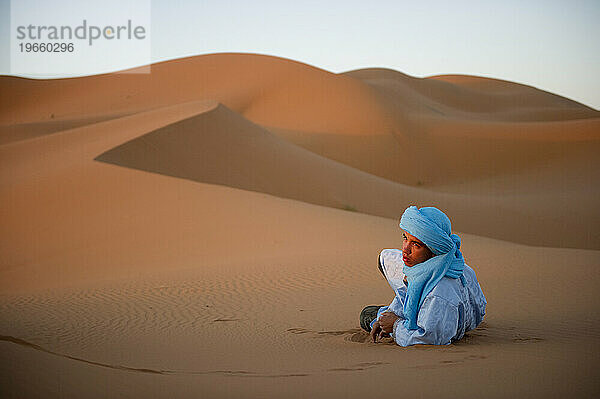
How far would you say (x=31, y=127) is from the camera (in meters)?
32.4

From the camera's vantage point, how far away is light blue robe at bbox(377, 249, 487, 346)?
470 cm

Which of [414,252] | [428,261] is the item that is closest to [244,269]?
[414,252]

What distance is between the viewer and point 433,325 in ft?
15.6

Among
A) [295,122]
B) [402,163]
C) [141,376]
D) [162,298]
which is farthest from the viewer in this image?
[295,122]

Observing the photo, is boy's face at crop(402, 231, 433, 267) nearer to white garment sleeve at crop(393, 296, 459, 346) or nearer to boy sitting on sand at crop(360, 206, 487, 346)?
boy sitting on sand at crop(360, 206, 487, 346)

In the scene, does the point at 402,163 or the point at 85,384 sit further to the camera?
the point at 402,163

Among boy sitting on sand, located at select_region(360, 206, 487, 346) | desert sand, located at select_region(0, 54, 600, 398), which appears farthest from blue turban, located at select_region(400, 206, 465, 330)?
desert sand, located at select_region(0, 54, 600, 398)

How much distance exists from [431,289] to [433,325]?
276 millimetres

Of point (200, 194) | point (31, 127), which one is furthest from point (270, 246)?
point (31, 127)

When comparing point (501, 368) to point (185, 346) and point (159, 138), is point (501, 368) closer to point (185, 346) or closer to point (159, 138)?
point (185, 346)

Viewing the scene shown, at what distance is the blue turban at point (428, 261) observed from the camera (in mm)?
4742

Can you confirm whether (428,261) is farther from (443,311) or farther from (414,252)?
(443,311)

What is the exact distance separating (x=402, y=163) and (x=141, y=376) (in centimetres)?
3538

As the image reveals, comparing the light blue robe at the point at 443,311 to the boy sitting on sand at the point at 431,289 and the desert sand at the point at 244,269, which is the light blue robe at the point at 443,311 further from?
the desert sand at the point at 244,269
